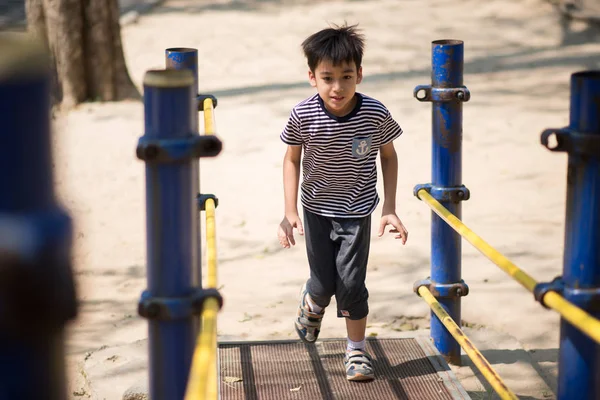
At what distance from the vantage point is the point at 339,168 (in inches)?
128

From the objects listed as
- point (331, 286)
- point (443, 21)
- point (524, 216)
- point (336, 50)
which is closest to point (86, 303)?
point (331, 286)

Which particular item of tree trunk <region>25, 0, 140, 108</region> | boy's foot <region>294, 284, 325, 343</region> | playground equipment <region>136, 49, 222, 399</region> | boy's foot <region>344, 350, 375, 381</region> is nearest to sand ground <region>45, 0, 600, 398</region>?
tree trunk <region>25, 0, 140, 108</region>

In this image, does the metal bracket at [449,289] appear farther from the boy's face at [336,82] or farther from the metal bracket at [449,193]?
the boy's face at [336,82]

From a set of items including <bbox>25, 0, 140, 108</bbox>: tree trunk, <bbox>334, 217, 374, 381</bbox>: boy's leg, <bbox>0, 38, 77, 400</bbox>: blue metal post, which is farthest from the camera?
<bbox>25, 0, 140, 108</bbox>: tree trunk

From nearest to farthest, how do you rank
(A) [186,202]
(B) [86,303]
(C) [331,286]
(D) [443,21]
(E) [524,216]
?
(A) [186,202]
(C) [331,286]
(B) [86,303]
(E) [524,216]
(D) [443,21]

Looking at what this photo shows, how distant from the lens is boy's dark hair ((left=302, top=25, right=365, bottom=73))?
3.13 metres

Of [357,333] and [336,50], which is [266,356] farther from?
[336,50]

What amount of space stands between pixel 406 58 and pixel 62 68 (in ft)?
12.5

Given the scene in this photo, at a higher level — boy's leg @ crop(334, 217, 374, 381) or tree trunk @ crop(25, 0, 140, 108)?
tree trunk @ crop(25, 0, 140, 108)

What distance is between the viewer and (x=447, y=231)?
138 inches

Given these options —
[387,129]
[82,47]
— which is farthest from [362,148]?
[82,47]

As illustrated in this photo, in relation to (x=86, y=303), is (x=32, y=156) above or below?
above

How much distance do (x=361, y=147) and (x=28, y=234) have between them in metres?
2.65

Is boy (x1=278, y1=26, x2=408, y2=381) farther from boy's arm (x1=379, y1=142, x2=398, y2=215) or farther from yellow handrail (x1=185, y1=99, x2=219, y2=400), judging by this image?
yellow handrail (x1=185, y1=99, x2=219, y2=400)
